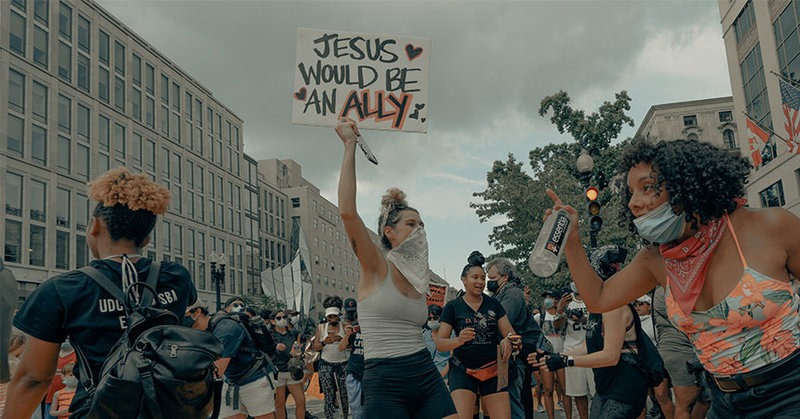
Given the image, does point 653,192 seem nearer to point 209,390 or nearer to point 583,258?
point 583,258

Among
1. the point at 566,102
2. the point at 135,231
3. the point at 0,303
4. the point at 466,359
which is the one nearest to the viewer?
the point at 0,303

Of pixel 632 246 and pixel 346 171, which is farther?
pixel 632 246

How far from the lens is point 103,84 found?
49.7 meters

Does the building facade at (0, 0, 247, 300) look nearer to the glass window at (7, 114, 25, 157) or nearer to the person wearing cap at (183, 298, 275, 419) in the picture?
the glass window at (7, 114, 25, 157)

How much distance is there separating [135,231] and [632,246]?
3784 cm

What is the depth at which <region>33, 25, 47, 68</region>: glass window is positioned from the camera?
136ft

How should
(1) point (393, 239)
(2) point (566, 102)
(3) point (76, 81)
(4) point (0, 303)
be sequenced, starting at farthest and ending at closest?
(3) point (76, 81) < (2) point (566, 102) < (1) point (393, 239) < (4) point (0, 303)

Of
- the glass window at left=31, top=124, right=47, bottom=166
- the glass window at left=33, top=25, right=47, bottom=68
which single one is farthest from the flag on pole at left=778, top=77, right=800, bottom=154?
the glass window at left=33, top=25, right=47, bottom=68

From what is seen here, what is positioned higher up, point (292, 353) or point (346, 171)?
point (346, 171)

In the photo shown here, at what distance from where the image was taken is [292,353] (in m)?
12.7

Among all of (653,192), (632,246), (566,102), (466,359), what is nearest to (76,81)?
(566,102)

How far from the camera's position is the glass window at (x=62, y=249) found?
42281 mm

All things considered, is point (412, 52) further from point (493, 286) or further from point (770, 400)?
point (770, 400)

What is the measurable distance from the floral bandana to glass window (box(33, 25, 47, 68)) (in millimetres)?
45024
